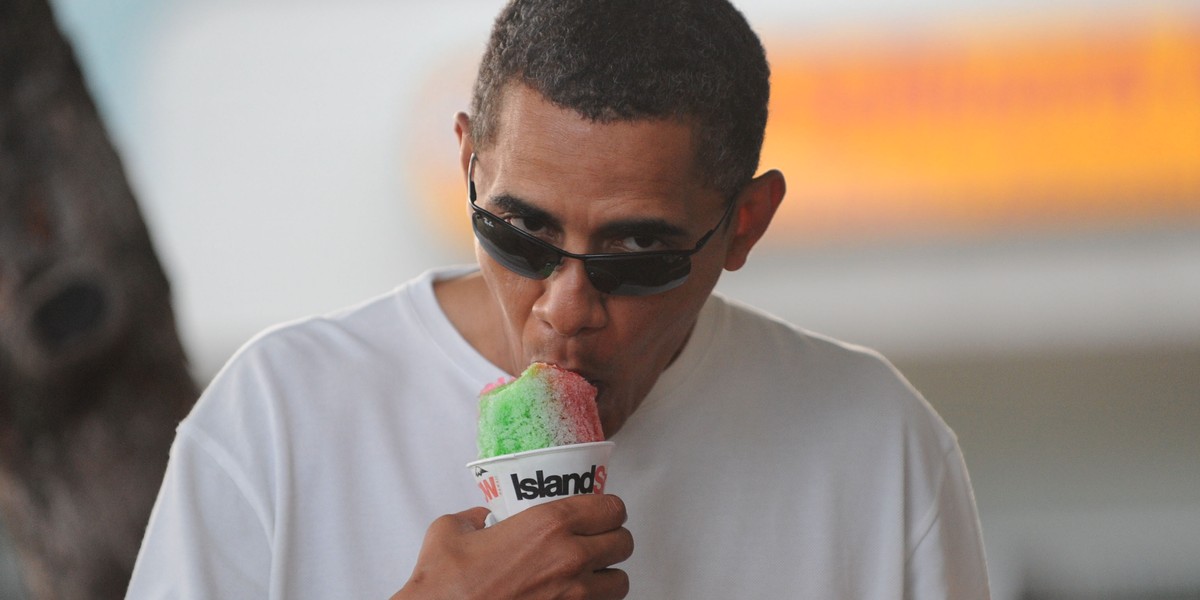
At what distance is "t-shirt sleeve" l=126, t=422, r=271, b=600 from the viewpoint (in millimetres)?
2375

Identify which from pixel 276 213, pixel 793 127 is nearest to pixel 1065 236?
pixel 793 127

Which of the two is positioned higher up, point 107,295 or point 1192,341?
point 107,295

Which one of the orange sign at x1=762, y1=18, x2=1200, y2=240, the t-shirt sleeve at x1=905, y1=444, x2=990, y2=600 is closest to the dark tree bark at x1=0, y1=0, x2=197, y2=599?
the t-shirt sleeve at x1=905, y1=444, x2=990, y2=600

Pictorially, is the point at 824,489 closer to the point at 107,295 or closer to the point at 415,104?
the point at 107,295

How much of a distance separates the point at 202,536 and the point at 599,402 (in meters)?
0.74

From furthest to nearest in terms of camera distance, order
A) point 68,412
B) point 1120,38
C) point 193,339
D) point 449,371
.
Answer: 1. point 193,339
2. point 1120,38
3. point 68,412
4. point 449,371

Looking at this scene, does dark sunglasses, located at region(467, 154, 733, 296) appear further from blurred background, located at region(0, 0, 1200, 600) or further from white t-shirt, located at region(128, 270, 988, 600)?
blurred background, located at region(0, 0, 1200, 600)

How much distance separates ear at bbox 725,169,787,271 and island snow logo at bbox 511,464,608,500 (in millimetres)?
748

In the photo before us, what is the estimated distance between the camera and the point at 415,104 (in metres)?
9.25

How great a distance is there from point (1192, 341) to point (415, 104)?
5.65m

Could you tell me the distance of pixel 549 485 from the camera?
2018 millimetres

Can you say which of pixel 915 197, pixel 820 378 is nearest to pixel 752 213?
pixel 820 378

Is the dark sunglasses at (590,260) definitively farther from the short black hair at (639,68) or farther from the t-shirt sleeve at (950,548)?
the t-shirt sleeve at (950,548)

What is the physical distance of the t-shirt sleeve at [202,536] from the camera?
2375mm
